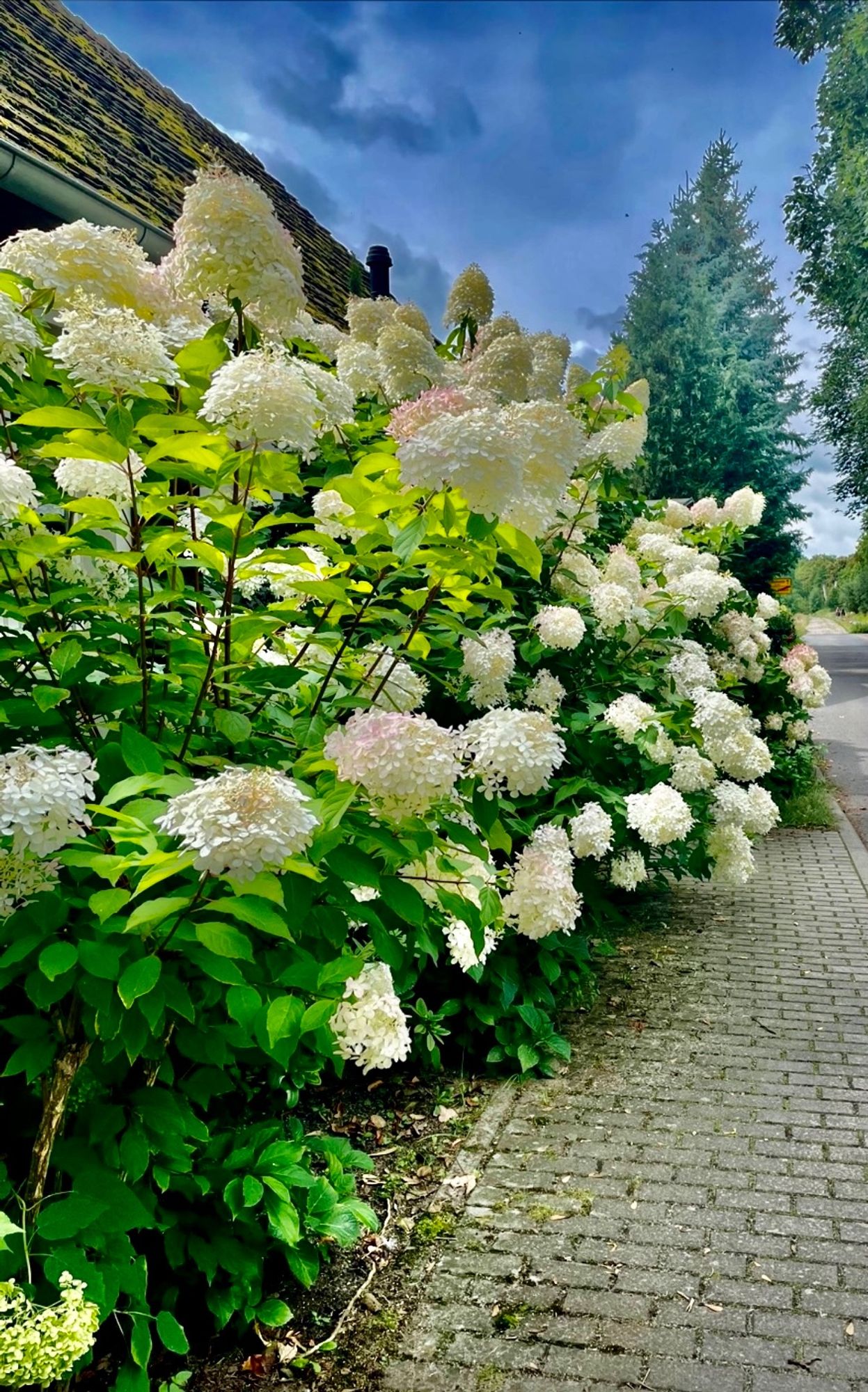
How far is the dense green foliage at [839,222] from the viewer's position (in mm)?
19359

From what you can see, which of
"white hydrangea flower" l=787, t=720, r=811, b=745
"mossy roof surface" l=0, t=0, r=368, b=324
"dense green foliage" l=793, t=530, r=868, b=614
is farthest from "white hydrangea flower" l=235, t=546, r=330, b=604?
"dense green foliage" l=793, t=530, r=868, b=614

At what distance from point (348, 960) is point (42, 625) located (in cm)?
103

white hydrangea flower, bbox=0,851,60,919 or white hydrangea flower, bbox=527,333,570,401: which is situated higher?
white hydrangea flower, bbox=527,333,570,401

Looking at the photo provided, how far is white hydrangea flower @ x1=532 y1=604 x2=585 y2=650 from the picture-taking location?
4043mm

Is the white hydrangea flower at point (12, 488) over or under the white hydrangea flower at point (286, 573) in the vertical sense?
over

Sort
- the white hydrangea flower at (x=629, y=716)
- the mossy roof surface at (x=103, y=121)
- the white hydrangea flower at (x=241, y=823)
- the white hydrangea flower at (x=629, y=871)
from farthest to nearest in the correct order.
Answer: the mossy roof surface at (x=103, y=121), the white hydrangea flower at (x=629, y=871), the white hydrangea flower at (x=629, y=716), the white hydrangea flower at (x=241, y=823)

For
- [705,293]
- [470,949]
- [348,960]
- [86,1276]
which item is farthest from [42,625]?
[705,293]

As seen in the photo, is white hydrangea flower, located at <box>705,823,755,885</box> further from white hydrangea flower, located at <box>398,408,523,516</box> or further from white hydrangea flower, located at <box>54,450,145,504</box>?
white hydrangea flower, located at <box>54,450,145,504</box>

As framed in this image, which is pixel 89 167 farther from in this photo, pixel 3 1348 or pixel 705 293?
pixel 705 293

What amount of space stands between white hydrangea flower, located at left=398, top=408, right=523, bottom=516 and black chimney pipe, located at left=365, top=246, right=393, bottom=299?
9.88 metres

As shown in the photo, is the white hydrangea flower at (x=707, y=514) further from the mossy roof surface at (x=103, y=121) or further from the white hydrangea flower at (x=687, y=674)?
the mossy roof surface at (x=103, y=121)

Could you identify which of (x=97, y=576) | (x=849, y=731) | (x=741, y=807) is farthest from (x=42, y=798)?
(x=849, y=731)

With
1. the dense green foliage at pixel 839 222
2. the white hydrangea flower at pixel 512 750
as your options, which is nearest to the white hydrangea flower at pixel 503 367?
the white hydrangea flower at pixel 512 750

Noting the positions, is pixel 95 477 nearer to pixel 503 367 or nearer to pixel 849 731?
pixel 503 367
